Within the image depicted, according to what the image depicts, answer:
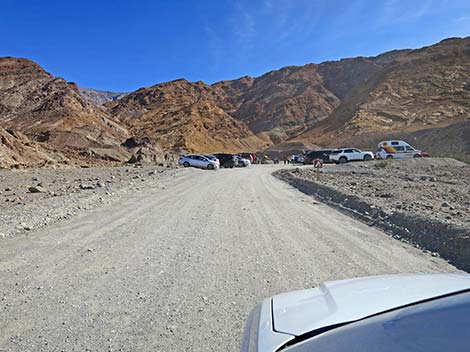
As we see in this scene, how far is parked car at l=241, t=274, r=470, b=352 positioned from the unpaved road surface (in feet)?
4.03

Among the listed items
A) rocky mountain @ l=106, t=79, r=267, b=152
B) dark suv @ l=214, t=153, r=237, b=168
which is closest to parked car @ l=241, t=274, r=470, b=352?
dark suv @ l=214, t=153, r=237, b=168

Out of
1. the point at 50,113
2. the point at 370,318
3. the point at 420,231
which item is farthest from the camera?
the point at 50,113

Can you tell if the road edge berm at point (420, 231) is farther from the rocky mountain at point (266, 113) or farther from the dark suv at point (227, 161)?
the rocky mountain at point (266, 113)

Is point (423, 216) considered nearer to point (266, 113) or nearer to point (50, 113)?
point (50, 113)

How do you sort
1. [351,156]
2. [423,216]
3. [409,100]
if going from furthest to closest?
[409,100], [351,156], [423,216]

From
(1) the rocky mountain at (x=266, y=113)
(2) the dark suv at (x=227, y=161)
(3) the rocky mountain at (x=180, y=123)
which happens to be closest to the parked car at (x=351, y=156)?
(2) the dark suv at (x=227, y=161)

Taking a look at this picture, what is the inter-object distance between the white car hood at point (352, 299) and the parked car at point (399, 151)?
35.9 meters

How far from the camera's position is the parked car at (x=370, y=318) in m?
1.34

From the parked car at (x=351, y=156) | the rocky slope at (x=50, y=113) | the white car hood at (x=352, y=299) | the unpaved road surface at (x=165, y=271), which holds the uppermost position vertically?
the rocky slope at (x=50, y=113)

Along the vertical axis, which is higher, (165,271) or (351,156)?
(351,156)

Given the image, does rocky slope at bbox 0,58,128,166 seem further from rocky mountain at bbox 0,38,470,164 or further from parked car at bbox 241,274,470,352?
parked car at bbox 241,274,470,352

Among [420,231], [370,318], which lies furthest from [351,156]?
[370,318]

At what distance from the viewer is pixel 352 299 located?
195 centimetres

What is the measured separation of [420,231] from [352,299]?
18.8 feet
